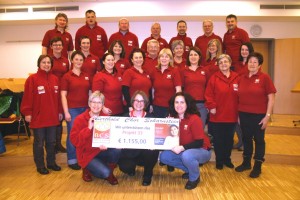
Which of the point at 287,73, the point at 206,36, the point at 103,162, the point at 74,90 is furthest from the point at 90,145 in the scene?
the point at 287,73

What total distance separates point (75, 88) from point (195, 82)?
5.22 ft

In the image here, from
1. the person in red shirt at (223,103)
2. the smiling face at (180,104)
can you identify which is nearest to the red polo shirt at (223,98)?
the person in red shirt at (223,103)

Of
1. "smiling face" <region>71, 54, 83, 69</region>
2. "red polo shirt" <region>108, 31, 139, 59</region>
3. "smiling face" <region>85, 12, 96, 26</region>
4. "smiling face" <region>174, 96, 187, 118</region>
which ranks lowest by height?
"smiling face" <region>174, 96, 187, 118</region>

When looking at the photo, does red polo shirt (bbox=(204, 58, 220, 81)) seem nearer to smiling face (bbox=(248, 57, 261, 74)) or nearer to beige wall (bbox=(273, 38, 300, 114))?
smiling face (bbox=(248, 57, 261, 74))

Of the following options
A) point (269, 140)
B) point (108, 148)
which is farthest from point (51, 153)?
point (269, 140)

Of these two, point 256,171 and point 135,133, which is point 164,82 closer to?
point 135,133

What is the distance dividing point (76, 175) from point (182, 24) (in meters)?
3.12

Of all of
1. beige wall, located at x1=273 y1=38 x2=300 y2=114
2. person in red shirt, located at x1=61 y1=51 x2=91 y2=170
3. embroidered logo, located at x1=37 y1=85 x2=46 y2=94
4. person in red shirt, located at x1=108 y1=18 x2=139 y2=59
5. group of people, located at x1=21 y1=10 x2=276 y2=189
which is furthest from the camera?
beige wall, located at x1=273 y1=38 x2=300 y2=114

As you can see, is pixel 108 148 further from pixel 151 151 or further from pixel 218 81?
pixel 218 81

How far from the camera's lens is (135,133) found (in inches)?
130

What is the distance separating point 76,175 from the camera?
3.74 m

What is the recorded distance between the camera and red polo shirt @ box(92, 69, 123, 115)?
371 centimetres

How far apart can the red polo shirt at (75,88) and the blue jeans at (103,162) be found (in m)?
0.79

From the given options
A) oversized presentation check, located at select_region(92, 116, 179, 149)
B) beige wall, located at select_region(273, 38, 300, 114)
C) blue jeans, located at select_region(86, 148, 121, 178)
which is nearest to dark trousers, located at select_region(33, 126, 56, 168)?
blue jeans, located at select_region(86, 148, 121, 178)
